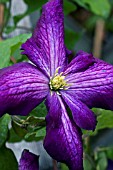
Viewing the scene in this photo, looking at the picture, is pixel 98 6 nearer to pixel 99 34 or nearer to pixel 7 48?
pixel 7 48

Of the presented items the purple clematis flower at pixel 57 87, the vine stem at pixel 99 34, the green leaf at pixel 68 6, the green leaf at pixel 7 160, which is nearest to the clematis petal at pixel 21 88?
the purple clematis flower at pixel 57 87

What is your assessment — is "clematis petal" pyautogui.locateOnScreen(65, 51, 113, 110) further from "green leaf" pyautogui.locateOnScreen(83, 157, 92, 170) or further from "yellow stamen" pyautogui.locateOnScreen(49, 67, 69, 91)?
"green leaf" pyautogui.locateOnScreen(83, 157, 92, 170)

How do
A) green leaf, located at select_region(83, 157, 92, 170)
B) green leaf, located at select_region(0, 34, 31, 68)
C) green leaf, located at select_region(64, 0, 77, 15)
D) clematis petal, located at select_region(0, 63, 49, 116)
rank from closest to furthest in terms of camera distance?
clematis petal, located at select_region(0, 63, 49, 116), green leaf, located at select_region(0, 34, 31, 68), green leaf, located at select_region(83, 157, 92, 170), green leaf, located at select_region(64, 0, 77, 15)

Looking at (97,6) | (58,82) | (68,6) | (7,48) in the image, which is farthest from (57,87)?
(97,6)

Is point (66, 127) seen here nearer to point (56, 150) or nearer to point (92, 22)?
point (56, 150)

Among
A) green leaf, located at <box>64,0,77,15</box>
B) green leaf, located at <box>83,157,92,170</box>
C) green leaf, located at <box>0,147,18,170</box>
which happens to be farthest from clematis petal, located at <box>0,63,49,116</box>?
green leaf, located at <box>64,0,77,15</box>

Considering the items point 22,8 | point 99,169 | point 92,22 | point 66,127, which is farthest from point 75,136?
point 92,22

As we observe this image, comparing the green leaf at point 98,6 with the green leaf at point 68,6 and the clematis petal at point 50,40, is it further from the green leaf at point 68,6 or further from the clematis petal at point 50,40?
the clematis petal at point 50,40
